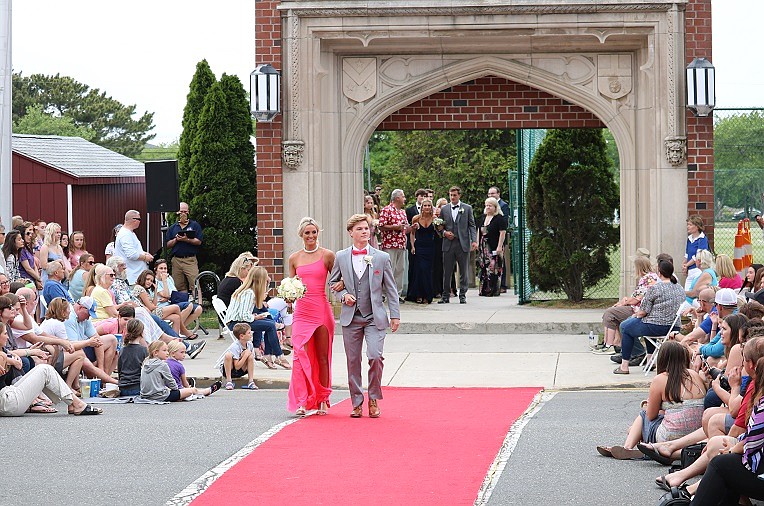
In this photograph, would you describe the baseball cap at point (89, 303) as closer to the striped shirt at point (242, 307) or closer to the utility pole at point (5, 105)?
the striped shirt at point (242, 307)

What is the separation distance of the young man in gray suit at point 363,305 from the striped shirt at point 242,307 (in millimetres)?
3672

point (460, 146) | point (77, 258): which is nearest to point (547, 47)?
point (77, 258)

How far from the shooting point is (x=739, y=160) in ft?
62.6

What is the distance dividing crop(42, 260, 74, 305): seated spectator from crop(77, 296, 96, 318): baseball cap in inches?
5.8

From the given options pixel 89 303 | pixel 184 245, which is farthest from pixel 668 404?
pixel 184 245

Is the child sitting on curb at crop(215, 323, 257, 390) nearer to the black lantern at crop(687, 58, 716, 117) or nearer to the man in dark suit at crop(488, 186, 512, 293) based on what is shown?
the black lantern at crop(687, 58, 716, 117)

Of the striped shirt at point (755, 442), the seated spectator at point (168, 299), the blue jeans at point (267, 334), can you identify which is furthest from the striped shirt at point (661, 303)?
the striped shirt at point (755, 442)

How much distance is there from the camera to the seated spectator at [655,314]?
14.8m

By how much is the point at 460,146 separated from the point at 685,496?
32.3 meters

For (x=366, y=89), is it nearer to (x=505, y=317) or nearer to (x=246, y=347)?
(x=505, y=317)

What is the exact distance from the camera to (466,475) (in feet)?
30.8

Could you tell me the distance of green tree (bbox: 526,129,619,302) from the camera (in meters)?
21.2

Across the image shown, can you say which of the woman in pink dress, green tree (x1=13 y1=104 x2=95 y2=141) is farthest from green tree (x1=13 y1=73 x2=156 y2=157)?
the woman in pink dress

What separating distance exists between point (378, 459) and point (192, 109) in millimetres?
13858
